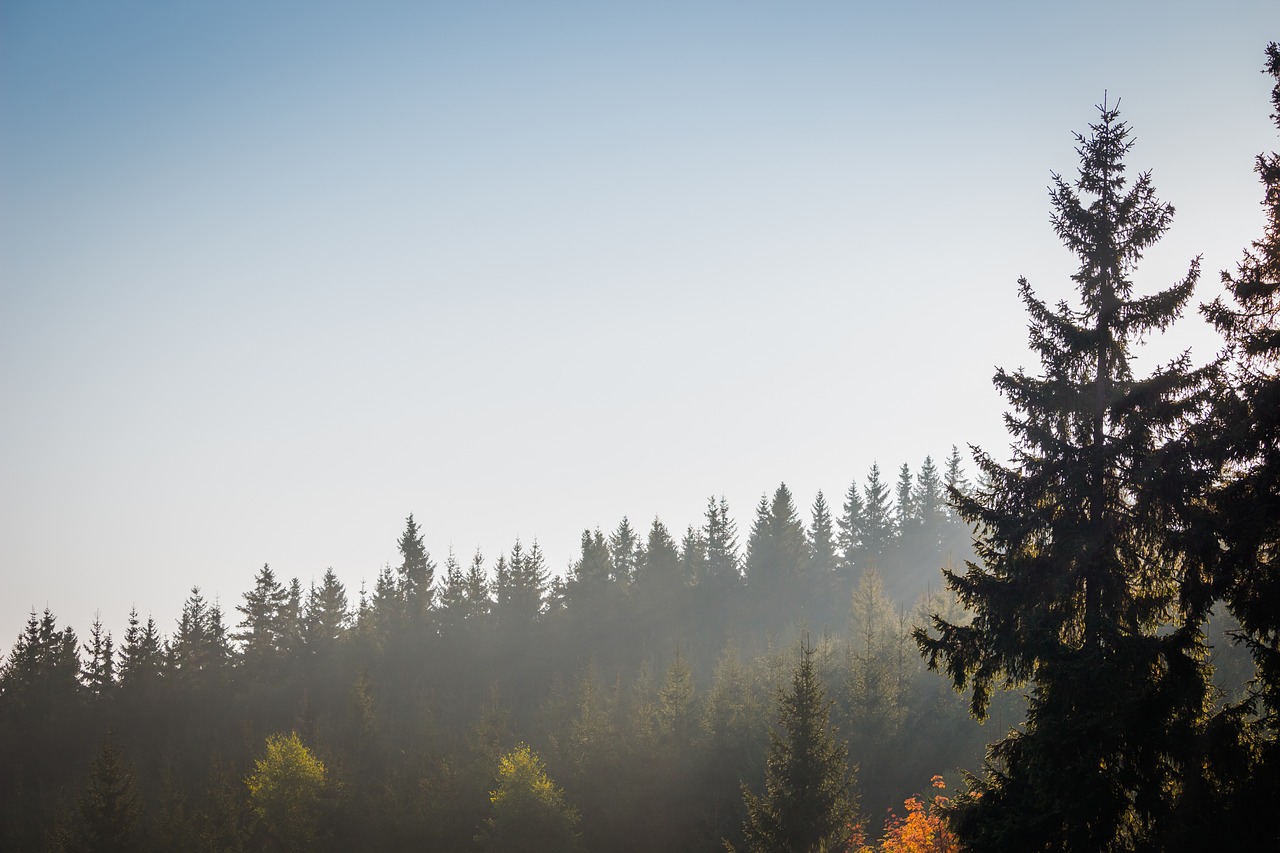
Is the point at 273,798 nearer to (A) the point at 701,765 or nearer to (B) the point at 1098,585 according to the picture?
(A) the point at 701,765

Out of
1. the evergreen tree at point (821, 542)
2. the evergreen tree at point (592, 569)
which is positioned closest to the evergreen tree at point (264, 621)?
the evergreen tree at point (592, 569)

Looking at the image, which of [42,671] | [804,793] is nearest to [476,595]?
[42,671]

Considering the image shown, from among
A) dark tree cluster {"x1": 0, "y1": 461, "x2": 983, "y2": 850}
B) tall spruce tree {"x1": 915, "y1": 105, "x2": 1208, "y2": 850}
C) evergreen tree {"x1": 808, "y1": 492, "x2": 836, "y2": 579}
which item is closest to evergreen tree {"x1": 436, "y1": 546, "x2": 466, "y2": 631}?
dark tree cluster {"x1": 0, "y1": 461, "x2": 983, "y2": 850}

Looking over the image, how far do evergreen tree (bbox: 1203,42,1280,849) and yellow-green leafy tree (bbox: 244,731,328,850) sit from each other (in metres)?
61.8

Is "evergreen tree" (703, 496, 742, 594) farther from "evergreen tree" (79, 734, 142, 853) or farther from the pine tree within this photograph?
"evergreen tree" (79, 734, 142, 853)

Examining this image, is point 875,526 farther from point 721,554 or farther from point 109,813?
point 109,813

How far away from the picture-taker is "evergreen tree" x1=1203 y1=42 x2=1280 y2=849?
15398 millimetres

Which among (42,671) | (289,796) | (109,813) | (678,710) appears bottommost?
(289,796)

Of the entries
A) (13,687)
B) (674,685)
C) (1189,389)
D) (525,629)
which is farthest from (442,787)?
(13,687)

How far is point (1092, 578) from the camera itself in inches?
737

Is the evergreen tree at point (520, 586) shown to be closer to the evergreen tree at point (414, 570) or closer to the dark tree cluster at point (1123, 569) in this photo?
the evergreen tree at point (414, 570)

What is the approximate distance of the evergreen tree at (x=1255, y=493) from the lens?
50.5ft

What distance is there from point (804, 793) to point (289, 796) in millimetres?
43726

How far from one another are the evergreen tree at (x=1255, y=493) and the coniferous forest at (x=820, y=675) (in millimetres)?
60
